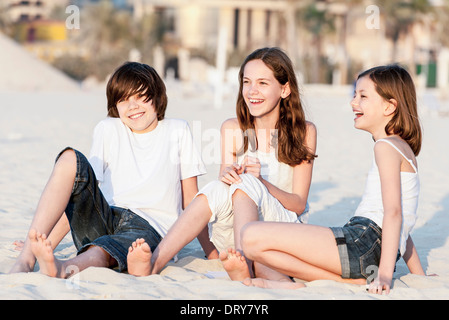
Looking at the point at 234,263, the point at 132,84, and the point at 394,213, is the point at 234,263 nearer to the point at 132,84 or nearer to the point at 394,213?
the point at 394,213

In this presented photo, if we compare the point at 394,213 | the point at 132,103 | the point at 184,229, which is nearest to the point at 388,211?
the point at 394,213

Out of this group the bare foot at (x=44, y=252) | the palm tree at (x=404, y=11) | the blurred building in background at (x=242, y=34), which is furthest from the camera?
the palm tree at (x=404, y=11)

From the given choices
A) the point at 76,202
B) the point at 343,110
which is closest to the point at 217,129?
the point at 343,110

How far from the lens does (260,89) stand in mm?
A: 3758

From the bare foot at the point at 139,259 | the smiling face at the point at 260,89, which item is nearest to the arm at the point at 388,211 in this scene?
the smiling face at the point at 260,89

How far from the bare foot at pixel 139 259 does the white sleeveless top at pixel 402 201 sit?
3.39 feet

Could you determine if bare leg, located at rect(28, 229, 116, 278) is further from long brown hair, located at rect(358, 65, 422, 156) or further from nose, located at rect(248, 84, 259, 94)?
long brown hair, located at rect(358, 65, 422, 156)

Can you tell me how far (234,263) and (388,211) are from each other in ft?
2.37

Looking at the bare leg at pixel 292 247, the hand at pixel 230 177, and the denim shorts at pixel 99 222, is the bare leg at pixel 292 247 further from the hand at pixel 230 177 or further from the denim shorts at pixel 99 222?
the denim shorts at pixel 99 222

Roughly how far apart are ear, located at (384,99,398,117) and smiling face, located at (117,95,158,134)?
1.22 metres

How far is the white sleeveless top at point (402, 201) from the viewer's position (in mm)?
3238

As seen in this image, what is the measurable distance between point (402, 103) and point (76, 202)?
163 cm
